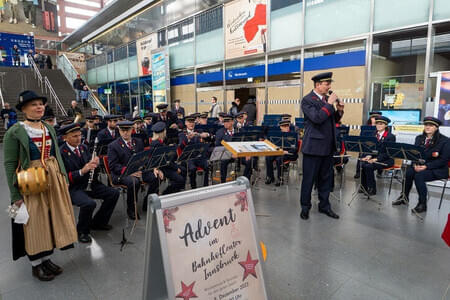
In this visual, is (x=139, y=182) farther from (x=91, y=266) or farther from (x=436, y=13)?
(x=436, y=13)

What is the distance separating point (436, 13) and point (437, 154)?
4.45 m

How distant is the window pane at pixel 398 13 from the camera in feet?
23.0

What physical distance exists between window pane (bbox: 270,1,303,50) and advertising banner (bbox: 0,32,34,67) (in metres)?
20.0

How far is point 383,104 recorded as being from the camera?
25.9ft

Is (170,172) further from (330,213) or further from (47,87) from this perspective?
(47,87)

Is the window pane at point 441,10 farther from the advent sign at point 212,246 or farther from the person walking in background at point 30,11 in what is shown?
the person walking in background at point 30,11

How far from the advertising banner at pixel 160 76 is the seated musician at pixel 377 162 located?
11.7 metres

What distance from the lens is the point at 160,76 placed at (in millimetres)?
15453

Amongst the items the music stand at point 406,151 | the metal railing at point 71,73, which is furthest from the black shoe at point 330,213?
the metal railing at point 71,73

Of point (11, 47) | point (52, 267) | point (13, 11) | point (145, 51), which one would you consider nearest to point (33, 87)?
point (145, 51)

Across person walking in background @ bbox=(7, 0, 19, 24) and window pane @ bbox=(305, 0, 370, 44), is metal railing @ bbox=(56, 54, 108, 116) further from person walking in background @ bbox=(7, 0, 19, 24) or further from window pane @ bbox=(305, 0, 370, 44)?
window pane @ bbox=(305, 0, 370, 44)

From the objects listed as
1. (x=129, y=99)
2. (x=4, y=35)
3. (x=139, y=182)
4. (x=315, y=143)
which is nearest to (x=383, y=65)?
(x=315, y=143)

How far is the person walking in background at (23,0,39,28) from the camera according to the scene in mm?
28081

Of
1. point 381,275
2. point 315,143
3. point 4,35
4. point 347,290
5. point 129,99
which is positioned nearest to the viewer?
point 347,290
